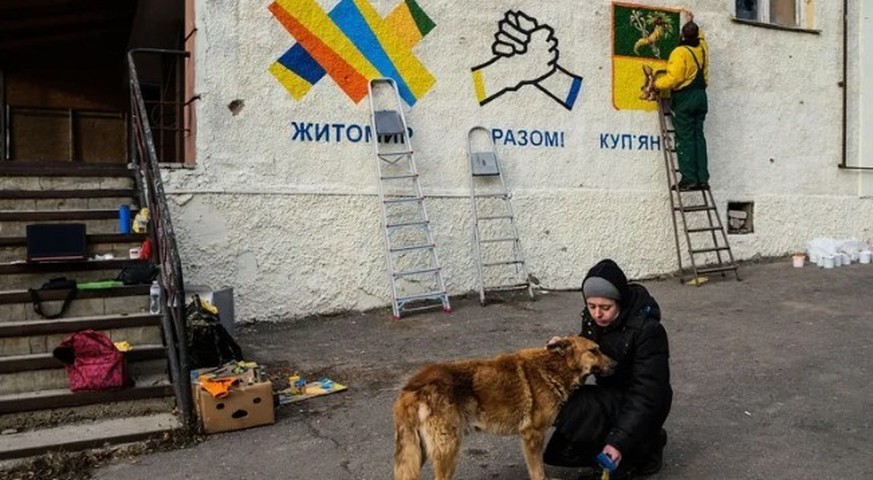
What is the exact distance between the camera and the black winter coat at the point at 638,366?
3.59m

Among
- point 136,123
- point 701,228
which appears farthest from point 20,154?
point 701,228

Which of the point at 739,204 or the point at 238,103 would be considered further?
the point at 739,204

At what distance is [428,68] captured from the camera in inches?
349

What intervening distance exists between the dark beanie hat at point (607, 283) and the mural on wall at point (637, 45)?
6.79 meters

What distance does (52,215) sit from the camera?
6672 millimetres

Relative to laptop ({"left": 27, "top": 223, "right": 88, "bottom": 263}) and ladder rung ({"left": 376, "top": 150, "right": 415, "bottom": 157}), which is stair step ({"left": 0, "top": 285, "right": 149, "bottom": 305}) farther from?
ladder rung ({"left": 376, "top": 150, "right": 415, "bottom": 157})

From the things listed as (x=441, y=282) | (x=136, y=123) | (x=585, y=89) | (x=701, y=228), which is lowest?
(x=441, y=282)

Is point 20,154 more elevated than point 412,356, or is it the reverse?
point 20,154

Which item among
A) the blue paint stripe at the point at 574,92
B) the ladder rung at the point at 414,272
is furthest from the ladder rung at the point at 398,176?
the blue paint stripe at the point at 574,92

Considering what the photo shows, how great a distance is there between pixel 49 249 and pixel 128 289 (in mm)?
849

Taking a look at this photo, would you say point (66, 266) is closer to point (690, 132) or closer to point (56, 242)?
point (56, 242)

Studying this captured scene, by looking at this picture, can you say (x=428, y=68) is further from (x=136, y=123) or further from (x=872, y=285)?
(x=872, y=285)

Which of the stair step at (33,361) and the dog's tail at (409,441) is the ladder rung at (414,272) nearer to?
the stair step at (33,361)

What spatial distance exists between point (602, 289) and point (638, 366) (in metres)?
0.44
